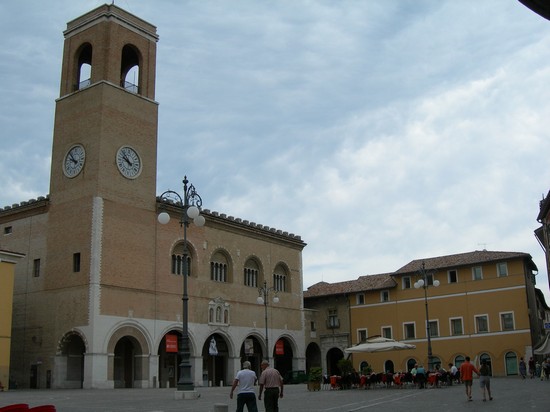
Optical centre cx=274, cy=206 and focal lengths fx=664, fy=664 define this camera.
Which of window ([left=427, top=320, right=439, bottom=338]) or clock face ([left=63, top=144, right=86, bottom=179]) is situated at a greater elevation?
clock face ([left=63, top=144, right=86, bottom=179])

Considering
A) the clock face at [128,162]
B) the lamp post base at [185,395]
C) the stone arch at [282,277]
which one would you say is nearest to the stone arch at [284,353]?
the stone arch at [282,277]

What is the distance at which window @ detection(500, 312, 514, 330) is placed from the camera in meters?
47.4

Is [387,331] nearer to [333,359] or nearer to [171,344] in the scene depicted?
[333,359]

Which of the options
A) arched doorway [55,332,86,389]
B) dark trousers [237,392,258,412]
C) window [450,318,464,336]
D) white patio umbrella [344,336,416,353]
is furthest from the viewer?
window [450,318,464,336]

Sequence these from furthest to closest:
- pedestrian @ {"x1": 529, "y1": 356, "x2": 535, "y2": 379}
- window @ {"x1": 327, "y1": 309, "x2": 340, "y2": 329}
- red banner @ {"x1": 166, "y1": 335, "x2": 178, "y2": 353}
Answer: window @ {"x1": 327, "y1": 309, "x2": 340, "y2": 329}
pedestrian @ {"x1": 529, "y1": 356, "x2": 535, "y2": 379}
red banner @ {"x1": 166, "y1": 335, "x2": 178, "y2": 353}

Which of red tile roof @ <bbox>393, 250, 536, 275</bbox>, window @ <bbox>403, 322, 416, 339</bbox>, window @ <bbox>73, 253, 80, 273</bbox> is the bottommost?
window @ <bbox>403, 322, 416, 339</bbox>

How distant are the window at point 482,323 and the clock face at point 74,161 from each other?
1184 inches

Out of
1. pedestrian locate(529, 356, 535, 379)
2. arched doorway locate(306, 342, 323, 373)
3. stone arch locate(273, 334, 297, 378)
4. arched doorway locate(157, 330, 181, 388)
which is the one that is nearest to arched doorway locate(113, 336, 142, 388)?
arched doorway locate(157, 330, 181, 388)

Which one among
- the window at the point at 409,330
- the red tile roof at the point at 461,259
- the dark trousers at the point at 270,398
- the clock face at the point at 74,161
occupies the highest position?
the clock face at the point at 74,161

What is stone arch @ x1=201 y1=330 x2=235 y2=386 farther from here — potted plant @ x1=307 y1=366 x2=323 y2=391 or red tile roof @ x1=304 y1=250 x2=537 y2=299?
potted plant @ x1=307 y1=366 x2=323 y2=391

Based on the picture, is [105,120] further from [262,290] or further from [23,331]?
[262,290]

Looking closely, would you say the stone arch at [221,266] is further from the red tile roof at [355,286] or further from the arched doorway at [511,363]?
the arched doorway at [511,363]

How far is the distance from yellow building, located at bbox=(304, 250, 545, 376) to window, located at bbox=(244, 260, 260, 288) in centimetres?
984

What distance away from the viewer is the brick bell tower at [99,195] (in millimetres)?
36688
